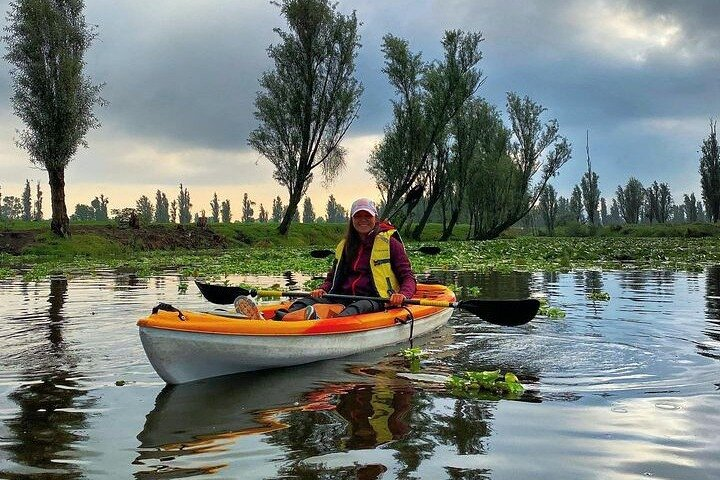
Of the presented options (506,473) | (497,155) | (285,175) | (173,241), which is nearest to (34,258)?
(173,241)

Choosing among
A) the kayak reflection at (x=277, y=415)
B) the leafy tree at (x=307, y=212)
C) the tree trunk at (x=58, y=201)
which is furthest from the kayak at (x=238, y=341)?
the leafy tree at (x=307, y=212)

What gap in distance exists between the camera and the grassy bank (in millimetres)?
19344

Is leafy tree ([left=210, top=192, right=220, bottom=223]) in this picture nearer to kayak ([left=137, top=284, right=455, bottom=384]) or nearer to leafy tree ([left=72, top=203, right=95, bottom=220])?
leafy tree ([left=72, top=203, right=95, bottom=220])

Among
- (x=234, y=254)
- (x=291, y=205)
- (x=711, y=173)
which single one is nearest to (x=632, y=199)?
(x=711, y=173)

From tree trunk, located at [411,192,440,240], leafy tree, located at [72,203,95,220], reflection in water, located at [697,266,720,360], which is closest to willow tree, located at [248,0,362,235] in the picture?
tree trunk, located at [411,192,440,240]

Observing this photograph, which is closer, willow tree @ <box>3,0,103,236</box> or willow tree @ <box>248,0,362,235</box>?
willow tree @ <box>3,0,103,236</box>

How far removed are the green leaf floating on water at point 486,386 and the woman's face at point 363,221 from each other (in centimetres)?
264

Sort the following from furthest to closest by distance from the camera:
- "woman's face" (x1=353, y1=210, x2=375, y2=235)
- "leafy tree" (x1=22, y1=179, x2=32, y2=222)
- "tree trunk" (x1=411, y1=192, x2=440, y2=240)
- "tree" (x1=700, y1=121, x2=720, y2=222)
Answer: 1. "leafy tree" (x1=22, y1=179, x2=32, y2=222)
2. "tree" (x1=700, y1=121, x2=720, y2=222)
3. "tree trunk" (x1=411, y1=192, x2=440, y2=240)
4. "woman's face" (x1=353, y1=210, x2=375, y2=235)

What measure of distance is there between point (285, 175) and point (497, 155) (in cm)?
2121

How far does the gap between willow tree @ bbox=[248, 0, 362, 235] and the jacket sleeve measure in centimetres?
3080

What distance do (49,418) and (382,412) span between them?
7.62 ft

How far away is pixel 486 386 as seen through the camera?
503 cm

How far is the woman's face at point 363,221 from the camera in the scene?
7.29m

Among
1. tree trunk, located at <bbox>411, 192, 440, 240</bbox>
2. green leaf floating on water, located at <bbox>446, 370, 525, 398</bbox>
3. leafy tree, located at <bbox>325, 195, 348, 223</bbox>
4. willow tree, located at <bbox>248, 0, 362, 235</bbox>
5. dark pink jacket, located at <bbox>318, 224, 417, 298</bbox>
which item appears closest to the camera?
green leaf floating on water, located at <bbox>446, 370, 525, 398</bbox>
